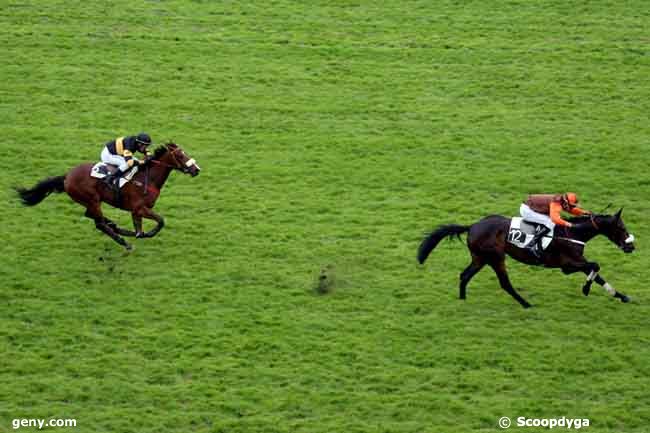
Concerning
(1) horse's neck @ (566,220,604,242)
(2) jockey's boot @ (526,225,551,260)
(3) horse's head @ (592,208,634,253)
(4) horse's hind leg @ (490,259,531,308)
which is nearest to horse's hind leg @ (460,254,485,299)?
(4) horse's hind leg @ (490,259,531,308)

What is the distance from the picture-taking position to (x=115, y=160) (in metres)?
17.3

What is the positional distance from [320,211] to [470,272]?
4.32 metres

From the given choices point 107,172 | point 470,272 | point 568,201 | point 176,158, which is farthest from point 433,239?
point 107,172

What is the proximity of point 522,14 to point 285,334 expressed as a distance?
614 inches

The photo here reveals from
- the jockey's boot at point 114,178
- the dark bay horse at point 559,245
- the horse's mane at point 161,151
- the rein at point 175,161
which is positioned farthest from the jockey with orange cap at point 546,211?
the jockey's boot at point 114,178

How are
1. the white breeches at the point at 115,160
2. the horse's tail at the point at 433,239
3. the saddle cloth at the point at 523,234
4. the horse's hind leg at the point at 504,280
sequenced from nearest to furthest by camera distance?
the saddle cloth at the point at 523,234, the horse's hind leg at the point at 504,280, the horse's tail at the point at 433,239, the white breeches at the point at 115,160

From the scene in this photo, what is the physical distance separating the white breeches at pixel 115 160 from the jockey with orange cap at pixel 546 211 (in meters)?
6.67

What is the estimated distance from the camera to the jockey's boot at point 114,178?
1723 cm

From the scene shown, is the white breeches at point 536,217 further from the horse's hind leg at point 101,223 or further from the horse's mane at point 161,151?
the horse's hind leg at point 101,223

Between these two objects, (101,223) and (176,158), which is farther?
(101,223)

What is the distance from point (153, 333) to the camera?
1561cm

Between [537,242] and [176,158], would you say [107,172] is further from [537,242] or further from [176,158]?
[537,242]

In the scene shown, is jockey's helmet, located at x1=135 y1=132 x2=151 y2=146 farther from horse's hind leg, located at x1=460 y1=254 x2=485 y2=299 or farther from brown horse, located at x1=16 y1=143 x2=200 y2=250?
horse's hind leg, located at x1=460 y1=254 x2=485 y2=299

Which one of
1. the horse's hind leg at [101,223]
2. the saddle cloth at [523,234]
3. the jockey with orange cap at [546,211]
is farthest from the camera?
the horse's hind leg at [101,223]
